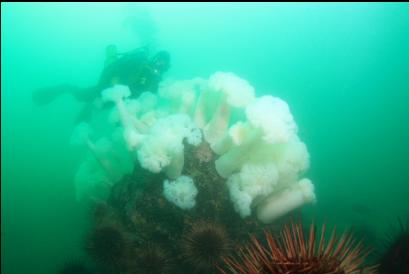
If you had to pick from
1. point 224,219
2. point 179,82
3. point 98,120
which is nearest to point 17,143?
point 98,120

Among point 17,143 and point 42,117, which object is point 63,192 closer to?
point 17,143

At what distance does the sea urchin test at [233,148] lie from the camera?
491cm

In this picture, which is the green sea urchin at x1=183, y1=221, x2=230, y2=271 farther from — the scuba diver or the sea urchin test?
the scuba diver

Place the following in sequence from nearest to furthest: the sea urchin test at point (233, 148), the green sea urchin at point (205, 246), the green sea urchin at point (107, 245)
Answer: the green sea urchin at point (205, 246) → the green sea urchin at point (107, 245) → the sea urchin test at point (233, 148)

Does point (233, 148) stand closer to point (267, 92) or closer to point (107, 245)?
point (107, 245)

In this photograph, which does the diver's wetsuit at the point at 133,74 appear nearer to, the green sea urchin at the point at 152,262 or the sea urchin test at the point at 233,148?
the sea urchin test at the point at 233,148

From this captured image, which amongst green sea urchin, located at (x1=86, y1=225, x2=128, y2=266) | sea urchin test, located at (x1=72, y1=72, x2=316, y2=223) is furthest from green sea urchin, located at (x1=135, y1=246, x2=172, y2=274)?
sea urchin test, located at (x1=72, y1=72, x2=316, y2=223)

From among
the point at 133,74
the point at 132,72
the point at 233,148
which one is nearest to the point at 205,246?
the point at 233,148

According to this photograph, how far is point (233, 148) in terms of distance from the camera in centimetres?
542

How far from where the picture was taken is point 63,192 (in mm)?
14742

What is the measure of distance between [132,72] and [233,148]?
551 centimetres

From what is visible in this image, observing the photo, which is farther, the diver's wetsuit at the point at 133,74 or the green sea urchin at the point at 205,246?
the diver's wetsuit at the point at 133,74

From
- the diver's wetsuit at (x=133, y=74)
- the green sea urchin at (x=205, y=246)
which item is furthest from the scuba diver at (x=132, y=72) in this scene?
the green sea urchin at (x=205, y=246)

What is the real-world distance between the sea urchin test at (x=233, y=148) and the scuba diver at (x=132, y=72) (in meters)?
2.76
